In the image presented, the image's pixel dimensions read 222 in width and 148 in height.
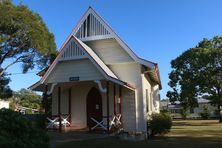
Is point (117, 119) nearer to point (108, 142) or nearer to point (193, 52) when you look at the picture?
point (108, 142)

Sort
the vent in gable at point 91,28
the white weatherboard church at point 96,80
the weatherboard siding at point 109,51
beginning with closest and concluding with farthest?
the white weatherboard church at point 96,80, the weatherboard siding at point 109,51, the vent in gable at point 91,28

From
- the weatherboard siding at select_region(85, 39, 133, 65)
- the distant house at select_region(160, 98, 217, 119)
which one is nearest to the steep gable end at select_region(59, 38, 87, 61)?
the weatherboard siding at select_region(85, 39, 133, 65)

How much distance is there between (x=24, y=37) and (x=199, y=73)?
28216mm

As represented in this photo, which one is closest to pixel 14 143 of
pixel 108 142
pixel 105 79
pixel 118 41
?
pixel 108 142

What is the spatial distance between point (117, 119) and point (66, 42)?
5811 mm

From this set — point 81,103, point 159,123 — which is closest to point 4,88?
point 81,103

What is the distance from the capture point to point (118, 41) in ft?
77.2

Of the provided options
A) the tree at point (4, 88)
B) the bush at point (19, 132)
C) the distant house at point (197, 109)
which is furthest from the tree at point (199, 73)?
the bush at point (19, 132)

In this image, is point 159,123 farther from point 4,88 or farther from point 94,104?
point 4,88

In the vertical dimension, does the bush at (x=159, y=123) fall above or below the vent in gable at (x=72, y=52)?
below

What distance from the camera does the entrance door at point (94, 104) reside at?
2417 centimetres

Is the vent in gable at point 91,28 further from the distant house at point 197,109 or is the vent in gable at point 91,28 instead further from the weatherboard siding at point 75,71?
the distant house at point 197,109

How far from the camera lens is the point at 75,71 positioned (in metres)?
22.1

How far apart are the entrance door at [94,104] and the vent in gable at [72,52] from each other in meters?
3.50
